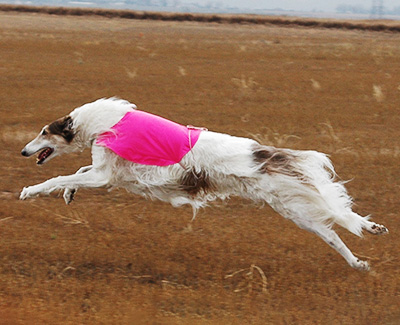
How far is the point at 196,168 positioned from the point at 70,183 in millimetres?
1355

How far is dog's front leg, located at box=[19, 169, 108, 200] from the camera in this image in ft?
21.5

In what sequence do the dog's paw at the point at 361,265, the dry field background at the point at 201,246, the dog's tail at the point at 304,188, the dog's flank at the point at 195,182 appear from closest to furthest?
1. the dry field background at the point at 201,246
2. the dog's tail at the point at 304,188
3. the dog's flank at the point at 195,182
4. the dog's paw at the point at 361,265

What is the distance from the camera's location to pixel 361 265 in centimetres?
639

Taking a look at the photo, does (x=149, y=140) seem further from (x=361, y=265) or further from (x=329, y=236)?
(x=361, y=265)

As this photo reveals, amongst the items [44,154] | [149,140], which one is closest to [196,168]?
[149,140]

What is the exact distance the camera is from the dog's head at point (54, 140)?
22.4ft

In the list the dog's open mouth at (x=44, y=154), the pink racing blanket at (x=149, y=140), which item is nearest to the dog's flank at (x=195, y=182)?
the pink racing blanket at (x=149, y=140)

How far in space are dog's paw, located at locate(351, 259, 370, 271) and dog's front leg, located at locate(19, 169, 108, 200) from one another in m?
2.61

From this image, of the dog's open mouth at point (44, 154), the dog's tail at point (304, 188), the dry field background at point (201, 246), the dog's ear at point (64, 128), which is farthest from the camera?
the dog's open mouth at point (44, 154)

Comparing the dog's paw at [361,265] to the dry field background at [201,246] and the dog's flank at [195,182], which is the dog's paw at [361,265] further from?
the dog's flank at [195,182]

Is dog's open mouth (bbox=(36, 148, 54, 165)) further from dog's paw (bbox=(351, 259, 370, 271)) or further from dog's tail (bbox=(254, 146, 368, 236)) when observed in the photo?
dog's paw (bbox=(351, 259, 370, 271))

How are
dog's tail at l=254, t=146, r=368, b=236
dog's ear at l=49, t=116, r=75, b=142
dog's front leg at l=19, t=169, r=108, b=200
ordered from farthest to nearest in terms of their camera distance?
dog's ear at l=49, t=116, r=75, b=142 < dog's front leg at l=19, t=169, r=108, b=200 < dog's tail at l=254, t=146, r=368, b=236

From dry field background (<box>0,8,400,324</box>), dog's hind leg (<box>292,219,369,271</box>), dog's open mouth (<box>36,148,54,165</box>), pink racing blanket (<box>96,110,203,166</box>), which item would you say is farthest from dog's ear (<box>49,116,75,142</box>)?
→ dog's hind leg (<box>292,219,369,271</box>)

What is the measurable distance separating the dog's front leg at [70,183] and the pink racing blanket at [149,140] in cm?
32
